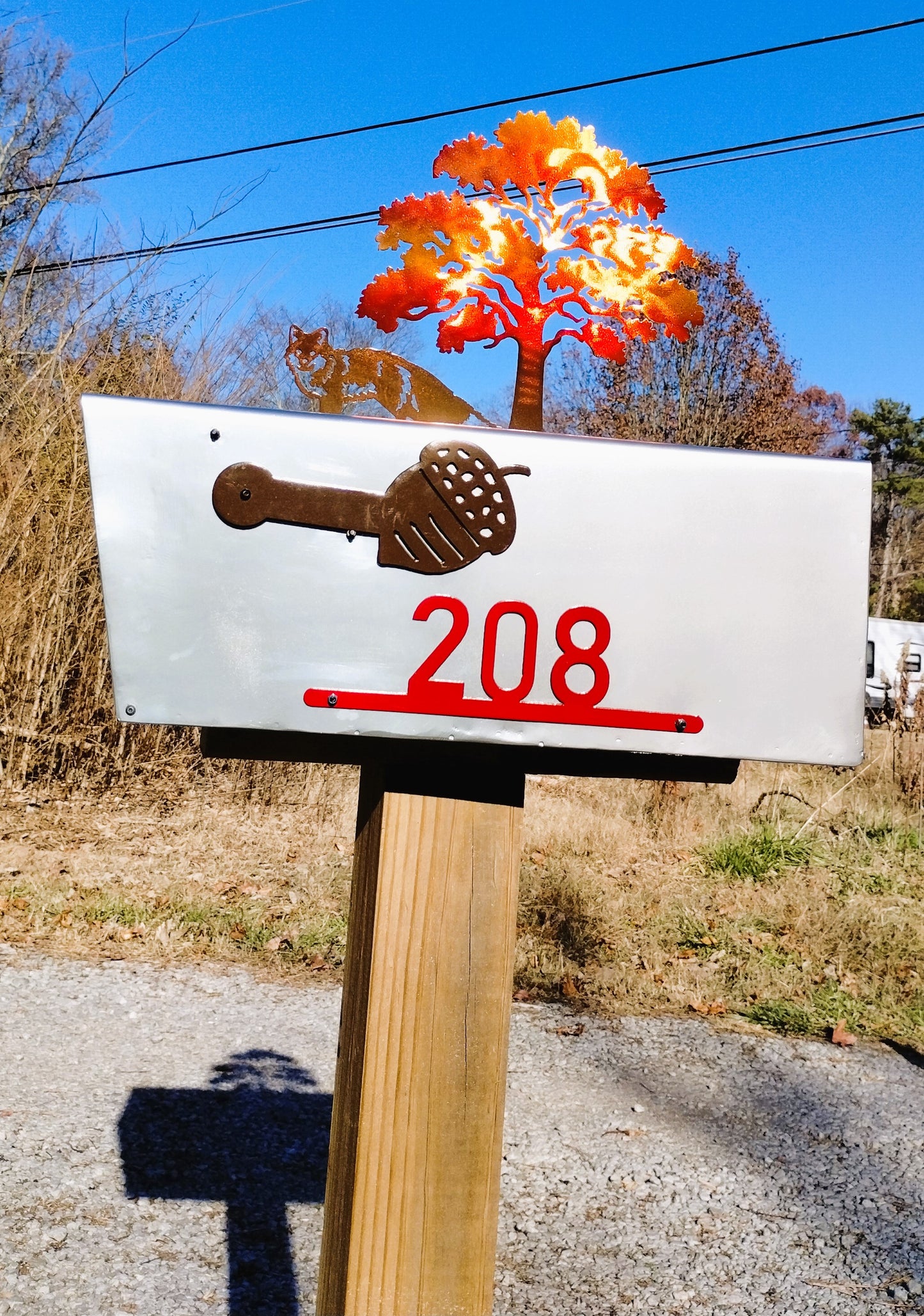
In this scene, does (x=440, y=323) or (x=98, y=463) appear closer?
(x=98, y=463)

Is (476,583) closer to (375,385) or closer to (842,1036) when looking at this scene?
(375,385)

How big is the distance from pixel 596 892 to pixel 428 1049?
14.5 feet

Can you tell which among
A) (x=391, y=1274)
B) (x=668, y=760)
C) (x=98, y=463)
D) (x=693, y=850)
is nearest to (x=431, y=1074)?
(x=391, y=1274)

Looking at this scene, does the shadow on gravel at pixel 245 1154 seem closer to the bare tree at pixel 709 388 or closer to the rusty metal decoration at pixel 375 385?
the rusty metal decoration at pixel 375 385

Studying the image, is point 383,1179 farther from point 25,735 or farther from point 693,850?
point 25,735

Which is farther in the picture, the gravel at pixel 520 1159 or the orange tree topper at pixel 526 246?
the gravel at pixel 520 1159

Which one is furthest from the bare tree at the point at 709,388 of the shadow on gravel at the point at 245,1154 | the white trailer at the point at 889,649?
the shadow on gravel at the point at 245,1154

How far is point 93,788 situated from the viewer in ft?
Answer: 22.9

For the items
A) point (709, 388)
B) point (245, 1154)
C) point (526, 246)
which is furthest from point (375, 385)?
point (709, 388)

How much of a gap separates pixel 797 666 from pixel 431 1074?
632mm

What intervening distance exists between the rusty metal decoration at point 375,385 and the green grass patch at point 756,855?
4.99 metres

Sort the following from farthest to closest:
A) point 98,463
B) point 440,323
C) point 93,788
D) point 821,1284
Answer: point 93,788, point 821,1284, point 440,323, point 98,463

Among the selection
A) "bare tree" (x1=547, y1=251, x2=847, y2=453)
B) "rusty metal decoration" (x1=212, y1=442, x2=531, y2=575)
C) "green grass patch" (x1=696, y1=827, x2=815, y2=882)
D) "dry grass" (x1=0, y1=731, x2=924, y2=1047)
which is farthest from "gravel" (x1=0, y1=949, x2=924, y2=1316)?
"bare tree" (x1=547, y1=251, x2=847, y2=453)

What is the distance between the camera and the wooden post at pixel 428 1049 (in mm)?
1296
